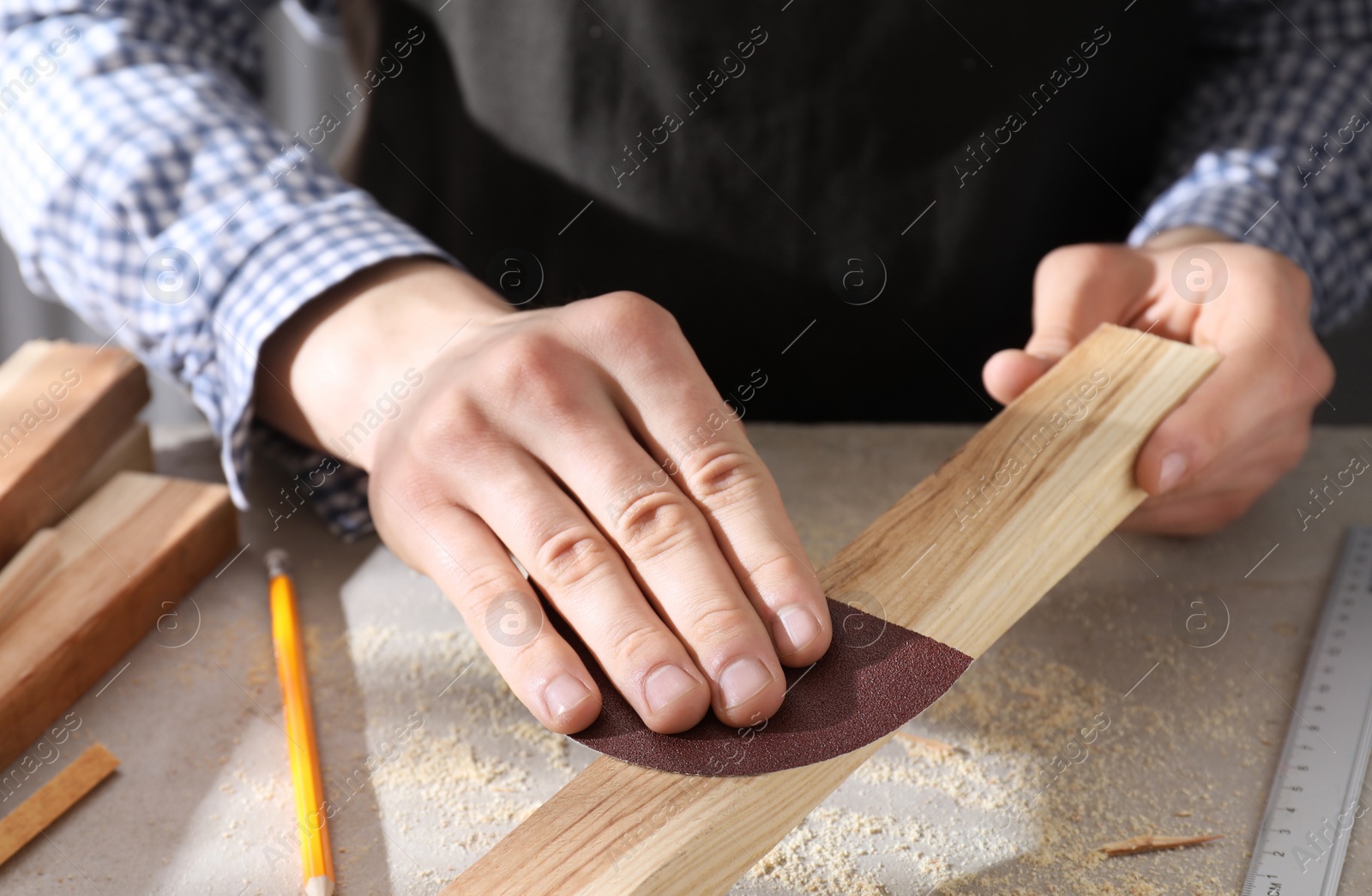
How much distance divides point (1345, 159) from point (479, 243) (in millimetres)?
1189

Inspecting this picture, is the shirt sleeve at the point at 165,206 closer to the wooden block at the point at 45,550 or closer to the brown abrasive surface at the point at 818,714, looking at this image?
the wooden block at the point at 45,550

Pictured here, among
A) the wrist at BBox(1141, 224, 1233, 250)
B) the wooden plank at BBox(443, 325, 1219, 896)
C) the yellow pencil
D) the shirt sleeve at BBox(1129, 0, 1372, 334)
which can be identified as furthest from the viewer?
Result: the shirt sleeve at BBox(1129, 0, 1372, 334)

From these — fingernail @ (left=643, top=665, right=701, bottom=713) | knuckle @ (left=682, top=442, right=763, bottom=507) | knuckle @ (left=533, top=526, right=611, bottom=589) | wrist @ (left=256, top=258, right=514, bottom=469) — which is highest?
wrist @ (left=256, top=258, right=514, bottom=469)

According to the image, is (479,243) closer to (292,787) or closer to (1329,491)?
(292,787)

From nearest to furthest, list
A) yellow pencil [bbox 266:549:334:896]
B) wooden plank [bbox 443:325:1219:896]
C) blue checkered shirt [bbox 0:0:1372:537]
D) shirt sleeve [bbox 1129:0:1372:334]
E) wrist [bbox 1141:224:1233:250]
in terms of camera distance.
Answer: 1. wooden plank [bbox 443:325:1219:896]
2. yellow pencil [bbox 266:549:334:896]
3. blue checkered shirt [bbox 0:0:1372:537]
4. wrist [bbox 1141:224:1233:250]
5. shirt sleeve [bbox 1129:0:1372:334]

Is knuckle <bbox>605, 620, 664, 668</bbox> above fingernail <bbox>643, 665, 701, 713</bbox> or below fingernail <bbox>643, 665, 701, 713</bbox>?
above

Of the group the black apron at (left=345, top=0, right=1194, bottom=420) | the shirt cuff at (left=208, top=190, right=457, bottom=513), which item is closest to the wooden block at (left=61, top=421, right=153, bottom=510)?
the shirt cuff at (left=208, top=190, right=457, bottom=513)

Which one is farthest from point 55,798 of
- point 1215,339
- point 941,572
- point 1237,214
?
point 1237,214

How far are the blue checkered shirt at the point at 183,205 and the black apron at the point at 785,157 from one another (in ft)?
0.69

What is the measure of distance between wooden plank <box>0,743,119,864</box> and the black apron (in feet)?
2.11

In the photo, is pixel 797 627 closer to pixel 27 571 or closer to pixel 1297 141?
pixel 27 571

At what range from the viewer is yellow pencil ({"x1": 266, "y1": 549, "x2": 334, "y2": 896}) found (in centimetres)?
67

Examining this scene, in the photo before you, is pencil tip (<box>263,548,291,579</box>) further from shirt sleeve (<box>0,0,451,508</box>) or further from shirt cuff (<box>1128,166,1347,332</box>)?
shirt cuff (<box>1128,166,1347,332</box>)

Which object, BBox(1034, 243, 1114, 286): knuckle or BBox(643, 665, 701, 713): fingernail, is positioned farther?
BBox(1034, 243, 1114, 286): knuckle
